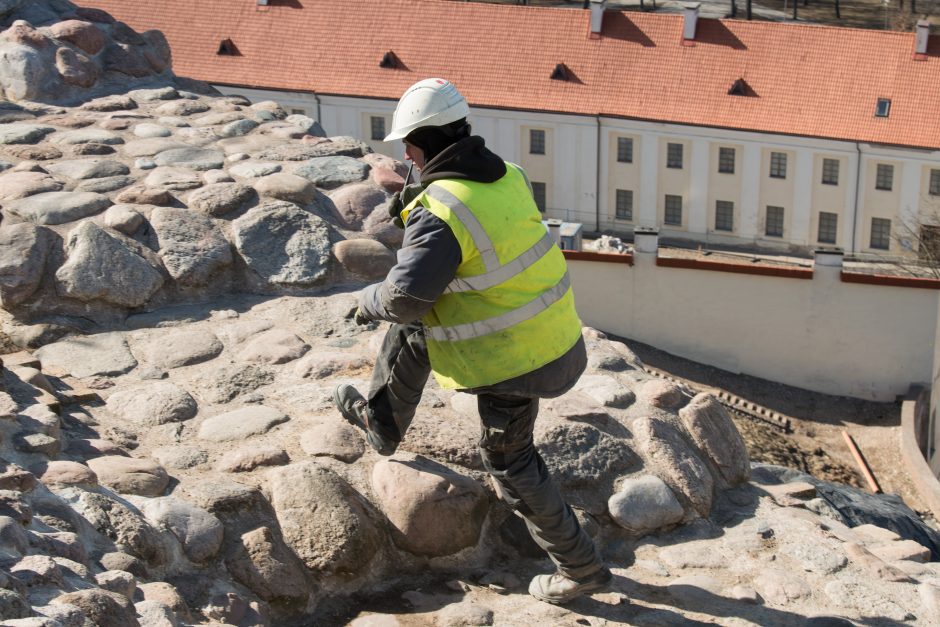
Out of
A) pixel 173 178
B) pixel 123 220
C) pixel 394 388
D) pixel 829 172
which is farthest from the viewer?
pixel 829 172

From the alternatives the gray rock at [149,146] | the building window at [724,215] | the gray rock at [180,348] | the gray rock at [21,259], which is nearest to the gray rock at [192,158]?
the gray rock at [149,146]

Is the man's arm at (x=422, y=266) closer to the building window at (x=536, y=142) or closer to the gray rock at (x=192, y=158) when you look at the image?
the gray rock at (x=192, y=158)

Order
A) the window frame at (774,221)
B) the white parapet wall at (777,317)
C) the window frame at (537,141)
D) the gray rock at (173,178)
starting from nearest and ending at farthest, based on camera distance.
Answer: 1. the gray rock at (173,178)
2. the white parapet wall at (777,317)
3. the window frame at (774,221)
4. the window frame at (537,141)

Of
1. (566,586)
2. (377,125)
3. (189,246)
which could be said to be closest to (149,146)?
(189,246)

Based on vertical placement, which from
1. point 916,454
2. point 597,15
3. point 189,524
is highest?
point 189,524

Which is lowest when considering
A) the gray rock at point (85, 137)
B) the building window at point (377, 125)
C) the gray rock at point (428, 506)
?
the building window at point (377, 125)

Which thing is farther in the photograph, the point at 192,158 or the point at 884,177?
the point at 884,177

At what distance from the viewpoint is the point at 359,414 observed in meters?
4.61

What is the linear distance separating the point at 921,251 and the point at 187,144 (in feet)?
89.9

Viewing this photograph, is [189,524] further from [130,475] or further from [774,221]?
[774,221]

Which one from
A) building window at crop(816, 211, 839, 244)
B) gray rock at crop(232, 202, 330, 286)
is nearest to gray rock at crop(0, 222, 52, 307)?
gray rock at crop(232, 202, 330, 286)

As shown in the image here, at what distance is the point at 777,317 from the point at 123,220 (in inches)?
584

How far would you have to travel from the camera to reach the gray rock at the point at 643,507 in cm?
477

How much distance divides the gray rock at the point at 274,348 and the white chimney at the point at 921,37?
29.0 meters
